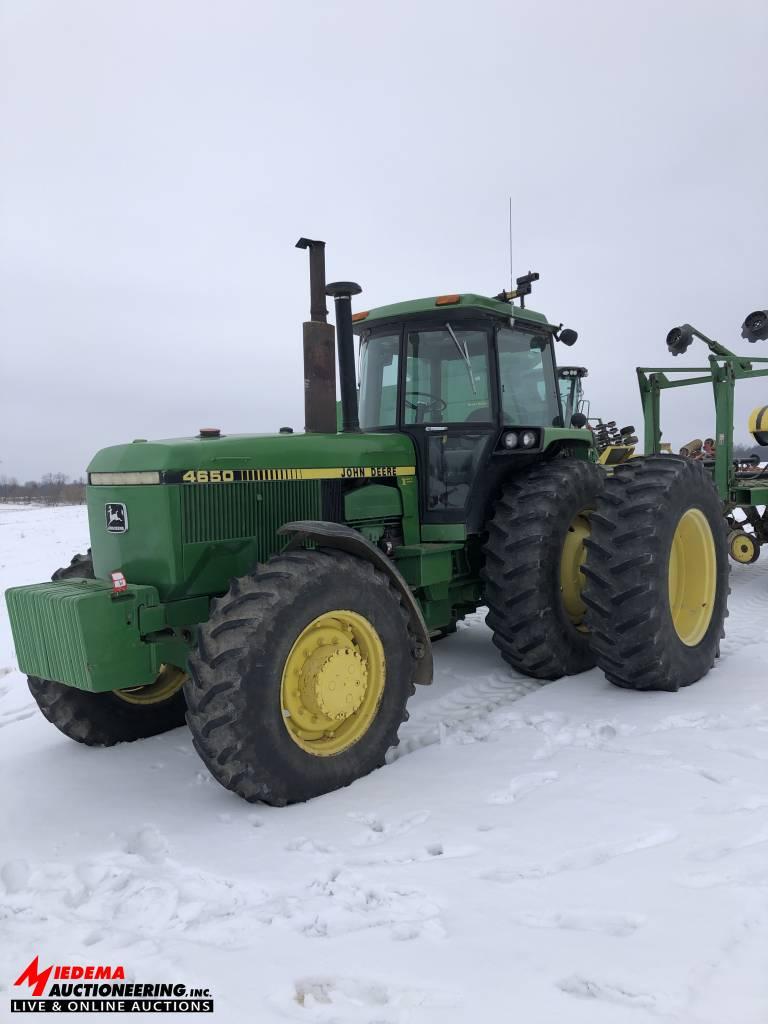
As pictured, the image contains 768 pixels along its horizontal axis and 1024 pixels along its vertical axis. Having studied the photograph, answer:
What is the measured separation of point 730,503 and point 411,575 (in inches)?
236

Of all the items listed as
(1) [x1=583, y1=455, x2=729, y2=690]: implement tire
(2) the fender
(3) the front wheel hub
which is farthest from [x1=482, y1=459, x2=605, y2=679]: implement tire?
(3) the front wheel hub

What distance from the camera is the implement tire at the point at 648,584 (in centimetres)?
462

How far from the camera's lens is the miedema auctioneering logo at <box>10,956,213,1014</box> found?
7.11 ft

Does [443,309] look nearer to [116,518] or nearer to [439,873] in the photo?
[116,518]

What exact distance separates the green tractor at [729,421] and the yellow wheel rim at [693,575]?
126 inches

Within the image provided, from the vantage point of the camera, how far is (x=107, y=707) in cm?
422

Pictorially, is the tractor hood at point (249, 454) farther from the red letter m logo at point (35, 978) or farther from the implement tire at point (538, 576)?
the red letter m logo at point (35, 978)

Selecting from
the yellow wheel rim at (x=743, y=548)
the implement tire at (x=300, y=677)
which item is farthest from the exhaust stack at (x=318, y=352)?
the yellow wheel rim at (x=743, y=548)

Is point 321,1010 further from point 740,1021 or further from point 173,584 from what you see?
point 173,584

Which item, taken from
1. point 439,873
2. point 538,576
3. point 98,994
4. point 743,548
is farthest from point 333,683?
point 743,548

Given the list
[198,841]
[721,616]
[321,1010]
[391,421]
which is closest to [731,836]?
→ [321,1010]

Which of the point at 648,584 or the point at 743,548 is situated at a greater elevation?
the point at 648,584

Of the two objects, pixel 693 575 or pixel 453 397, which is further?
pixel 693 575

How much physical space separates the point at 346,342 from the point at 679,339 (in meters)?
5.80
